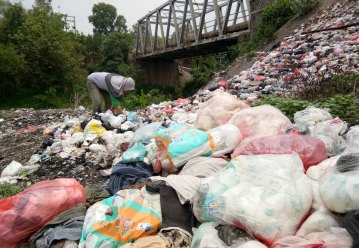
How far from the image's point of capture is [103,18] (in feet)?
101

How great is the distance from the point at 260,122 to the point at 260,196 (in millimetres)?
1294

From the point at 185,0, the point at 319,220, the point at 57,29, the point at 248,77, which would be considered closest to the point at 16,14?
the point at 57,29

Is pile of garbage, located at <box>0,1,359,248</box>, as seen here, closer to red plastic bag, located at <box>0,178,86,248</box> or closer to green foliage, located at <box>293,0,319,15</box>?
red plastic bag, located at <box>0,178,86,248</box>

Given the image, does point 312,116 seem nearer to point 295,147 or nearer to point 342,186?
point 295,147

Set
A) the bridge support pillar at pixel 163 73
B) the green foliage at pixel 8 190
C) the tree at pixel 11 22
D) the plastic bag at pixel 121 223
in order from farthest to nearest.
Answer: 1. the bridge support pillar at pixel 163 73
2. the tree at pixel 11 22
3. the green foliage at pixel 8 190
4. the plastic bag at pixel 121 223

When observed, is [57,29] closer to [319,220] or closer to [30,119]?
[30,119]

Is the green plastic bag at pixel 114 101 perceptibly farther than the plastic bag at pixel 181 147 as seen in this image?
Yes

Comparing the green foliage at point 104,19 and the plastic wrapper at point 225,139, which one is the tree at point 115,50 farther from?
the plastic wrapper at point 225,139

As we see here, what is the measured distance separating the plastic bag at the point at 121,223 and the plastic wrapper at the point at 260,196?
0.27 meters

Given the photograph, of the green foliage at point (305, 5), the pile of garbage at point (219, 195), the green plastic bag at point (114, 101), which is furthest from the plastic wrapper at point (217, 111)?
the green foliage at point (305, 5)

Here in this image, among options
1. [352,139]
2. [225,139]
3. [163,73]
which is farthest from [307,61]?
[163,73]

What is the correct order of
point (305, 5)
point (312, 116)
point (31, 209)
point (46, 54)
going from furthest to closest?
point (46, 54) → point (305, 5) → point (312, 116) → point (31, 209)

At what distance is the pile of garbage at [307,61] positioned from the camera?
5.25m

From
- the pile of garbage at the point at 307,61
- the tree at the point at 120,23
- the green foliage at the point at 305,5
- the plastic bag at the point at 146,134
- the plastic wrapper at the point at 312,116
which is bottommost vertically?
the plastic bag at the point at 146,134
